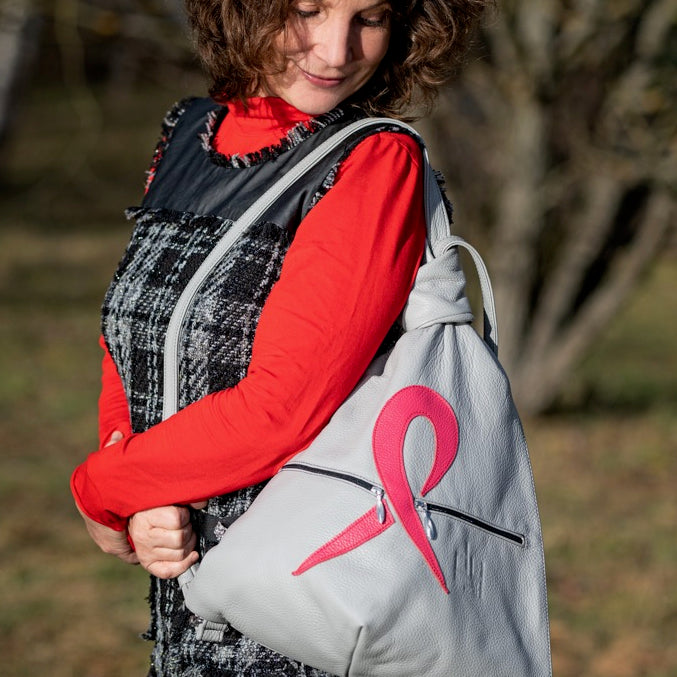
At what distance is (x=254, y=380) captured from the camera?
140cm

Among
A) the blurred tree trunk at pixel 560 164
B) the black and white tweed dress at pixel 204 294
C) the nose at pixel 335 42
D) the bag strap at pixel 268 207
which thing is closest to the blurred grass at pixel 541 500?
the blurred tree trunk at pixel 560 164

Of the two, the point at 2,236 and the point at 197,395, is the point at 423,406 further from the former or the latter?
the point at 2,236

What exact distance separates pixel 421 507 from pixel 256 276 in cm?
41

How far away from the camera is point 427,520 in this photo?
1.37 metres

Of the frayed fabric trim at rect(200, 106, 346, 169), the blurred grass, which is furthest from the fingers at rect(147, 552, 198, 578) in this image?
the blurred grass

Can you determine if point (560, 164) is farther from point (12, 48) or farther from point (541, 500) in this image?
point (12, 48)

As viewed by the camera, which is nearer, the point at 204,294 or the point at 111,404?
the point at 204,294

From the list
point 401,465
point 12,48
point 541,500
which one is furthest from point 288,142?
point 541,500

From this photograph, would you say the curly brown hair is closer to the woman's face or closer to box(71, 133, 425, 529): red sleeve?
the woman's face

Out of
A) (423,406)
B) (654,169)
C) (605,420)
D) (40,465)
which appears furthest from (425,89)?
(605,420)

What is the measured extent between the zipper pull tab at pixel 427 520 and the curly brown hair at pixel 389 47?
0.64 m

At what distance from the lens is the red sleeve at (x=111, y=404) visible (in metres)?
1.75

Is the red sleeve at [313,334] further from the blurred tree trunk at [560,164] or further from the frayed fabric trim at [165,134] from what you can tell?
A: the blurred tree trunk at [560,164]

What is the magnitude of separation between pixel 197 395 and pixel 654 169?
3951 millimetres
